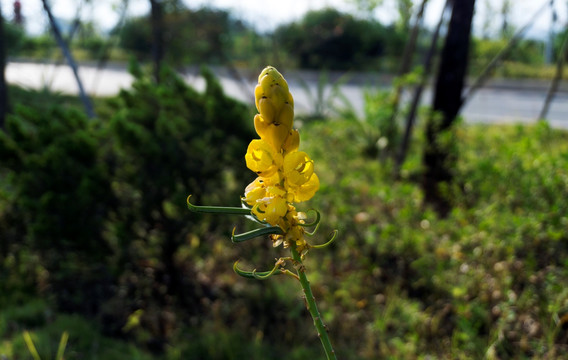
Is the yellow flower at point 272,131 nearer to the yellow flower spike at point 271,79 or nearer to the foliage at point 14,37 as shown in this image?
the yellow flower spike at point 271,79

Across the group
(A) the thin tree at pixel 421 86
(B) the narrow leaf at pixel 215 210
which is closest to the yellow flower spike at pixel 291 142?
(B) the narrow leaf at pixel 215 210

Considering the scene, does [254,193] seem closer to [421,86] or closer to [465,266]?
[465,266]

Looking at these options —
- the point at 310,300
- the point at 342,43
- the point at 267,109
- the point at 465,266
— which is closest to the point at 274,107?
the point at 267,109

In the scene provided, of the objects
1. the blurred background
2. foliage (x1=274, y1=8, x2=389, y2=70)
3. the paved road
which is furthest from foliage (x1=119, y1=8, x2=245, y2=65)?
foliage (x1=274, y1=8, x2=389, y2=70)

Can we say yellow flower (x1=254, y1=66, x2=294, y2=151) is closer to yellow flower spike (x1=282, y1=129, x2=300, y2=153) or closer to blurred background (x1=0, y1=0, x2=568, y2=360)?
yellow flower spike (x1=282, y1=129, x2=300, y2=153)

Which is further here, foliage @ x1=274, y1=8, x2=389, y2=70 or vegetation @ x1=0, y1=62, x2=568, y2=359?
foliage @ x1=274, y1=8, x2=389, y2=70

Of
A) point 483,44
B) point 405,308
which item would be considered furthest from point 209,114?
point 483,44
